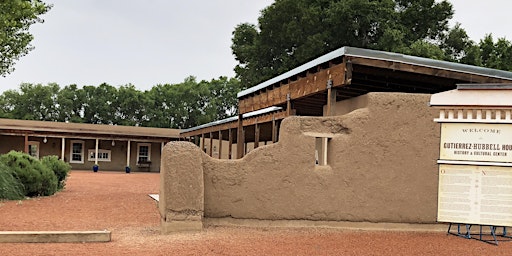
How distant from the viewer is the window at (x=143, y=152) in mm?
37719

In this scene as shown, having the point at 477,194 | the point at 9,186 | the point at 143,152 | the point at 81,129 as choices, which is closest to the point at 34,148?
the point at 81,129

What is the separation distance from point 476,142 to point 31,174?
40.3 feet

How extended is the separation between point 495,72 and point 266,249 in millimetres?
6529

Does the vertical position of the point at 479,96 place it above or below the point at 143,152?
above

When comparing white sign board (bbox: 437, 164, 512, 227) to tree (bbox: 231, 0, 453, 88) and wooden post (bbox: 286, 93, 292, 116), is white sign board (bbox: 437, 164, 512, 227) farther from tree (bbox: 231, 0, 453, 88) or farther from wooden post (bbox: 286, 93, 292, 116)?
tree (bbox: 231, 0, 453, 88)

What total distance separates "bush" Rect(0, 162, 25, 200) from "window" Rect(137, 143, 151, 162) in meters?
22.3

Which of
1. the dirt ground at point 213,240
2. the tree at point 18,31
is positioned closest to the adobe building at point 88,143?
the tree at point 18,31

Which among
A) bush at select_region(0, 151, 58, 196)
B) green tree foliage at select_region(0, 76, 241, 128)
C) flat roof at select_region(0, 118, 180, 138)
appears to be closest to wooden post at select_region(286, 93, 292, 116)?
bush at select_region(0, 151, 58, 196)

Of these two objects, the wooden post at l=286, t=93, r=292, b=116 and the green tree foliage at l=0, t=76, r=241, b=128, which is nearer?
the wooden post at l=286, t=93, r=292, b=116

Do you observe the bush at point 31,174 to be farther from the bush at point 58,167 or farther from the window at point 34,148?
the window at point 34,148

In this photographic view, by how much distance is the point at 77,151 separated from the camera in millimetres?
Result: 36000

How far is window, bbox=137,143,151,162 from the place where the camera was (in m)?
37.7

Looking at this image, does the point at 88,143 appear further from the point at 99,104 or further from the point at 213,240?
the point at 213,240

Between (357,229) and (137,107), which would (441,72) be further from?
(137,107)
